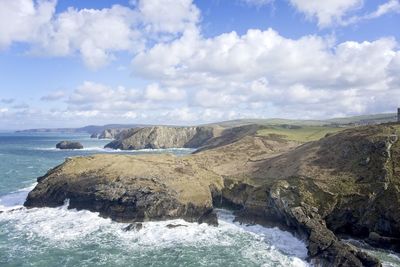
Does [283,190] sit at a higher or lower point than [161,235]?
higher

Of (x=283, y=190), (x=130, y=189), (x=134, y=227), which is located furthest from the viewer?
(x=130, y=189)

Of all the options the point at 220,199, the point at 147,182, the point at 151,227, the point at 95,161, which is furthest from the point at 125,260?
the point at 95,161

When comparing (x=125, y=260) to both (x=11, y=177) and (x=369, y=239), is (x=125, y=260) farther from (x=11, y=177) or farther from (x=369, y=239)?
(x=11, y=177)

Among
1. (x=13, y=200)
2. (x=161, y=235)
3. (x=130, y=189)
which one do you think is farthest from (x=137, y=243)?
(x=13, y=200)

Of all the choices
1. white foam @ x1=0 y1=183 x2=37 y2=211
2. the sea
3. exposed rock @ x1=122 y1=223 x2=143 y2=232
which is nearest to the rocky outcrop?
the sea

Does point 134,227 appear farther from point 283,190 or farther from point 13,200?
point 13,200

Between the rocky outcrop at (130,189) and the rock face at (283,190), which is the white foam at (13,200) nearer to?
the rocky outcrop at (130,189)
